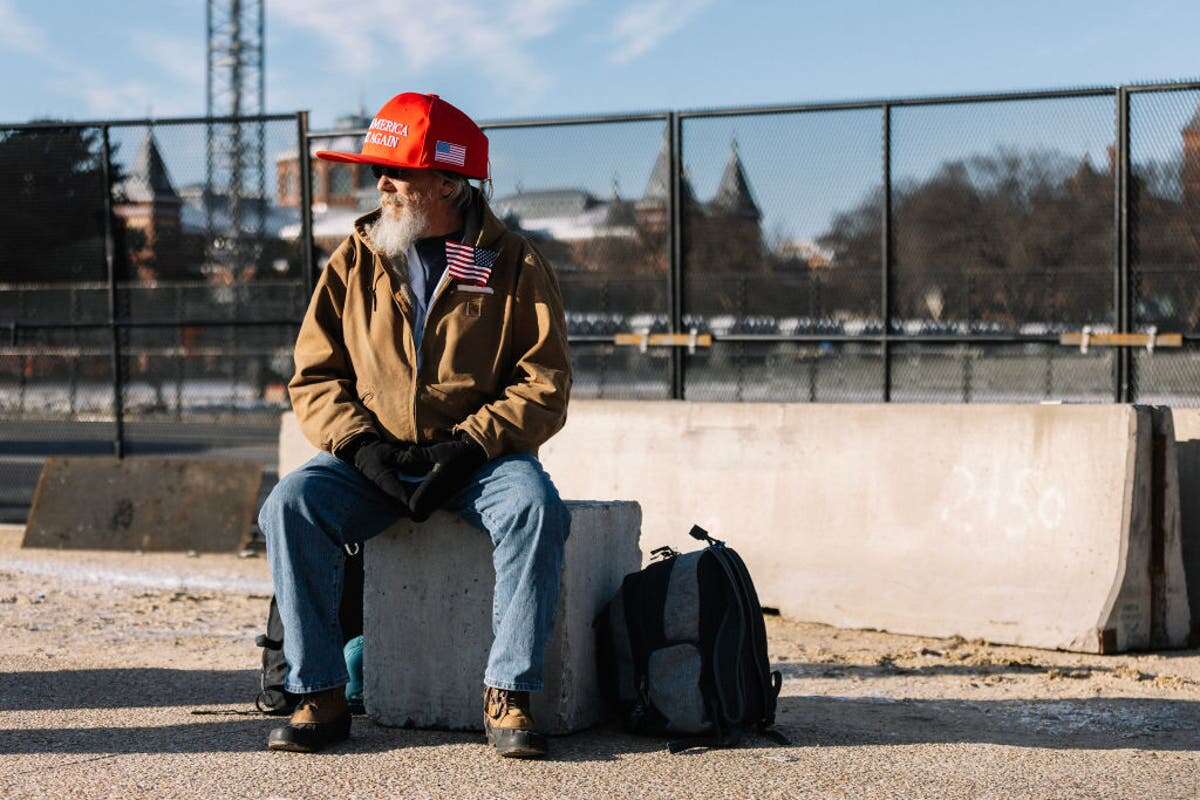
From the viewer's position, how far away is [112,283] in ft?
37.1

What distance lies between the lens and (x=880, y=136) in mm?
9812

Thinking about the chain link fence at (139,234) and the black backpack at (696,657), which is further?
the chain link fence at (139,234)

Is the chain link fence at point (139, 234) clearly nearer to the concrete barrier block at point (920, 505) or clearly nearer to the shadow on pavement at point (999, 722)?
the concrete barrier block at point (920, 505)

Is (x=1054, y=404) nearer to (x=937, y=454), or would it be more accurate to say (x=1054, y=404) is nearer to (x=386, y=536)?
(x=937, y=454)

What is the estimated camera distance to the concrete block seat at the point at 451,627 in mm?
5055

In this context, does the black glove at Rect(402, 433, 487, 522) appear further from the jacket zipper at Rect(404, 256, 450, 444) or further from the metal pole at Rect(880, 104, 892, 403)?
the metal pole at Rect(880, 104, 892, 403)

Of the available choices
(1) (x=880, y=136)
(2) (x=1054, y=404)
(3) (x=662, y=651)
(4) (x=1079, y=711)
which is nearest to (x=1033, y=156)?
(1) (x=880, y=136)

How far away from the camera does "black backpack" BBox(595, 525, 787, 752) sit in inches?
194

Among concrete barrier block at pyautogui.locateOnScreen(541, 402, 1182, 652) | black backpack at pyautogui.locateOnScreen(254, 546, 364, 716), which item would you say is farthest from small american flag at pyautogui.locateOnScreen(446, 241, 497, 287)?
concrete barrier block at pyautogui.locateOnScreen(541, 402, 1182, 652)

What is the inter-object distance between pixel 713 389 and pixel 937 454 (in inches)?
340

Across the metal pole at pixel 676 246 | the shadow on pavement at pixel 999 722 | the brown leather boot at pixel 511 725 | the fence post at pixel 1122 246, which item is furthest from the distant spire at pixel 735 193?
the brown leather boot at pixel 511 725

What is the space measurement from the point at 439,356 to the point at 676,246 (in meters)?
5.15

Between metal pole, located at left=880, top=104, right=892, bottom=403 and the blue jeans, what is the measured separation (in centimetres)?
492

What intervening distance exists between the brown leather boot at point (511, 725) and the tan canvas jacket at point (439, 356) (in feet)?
2.34
